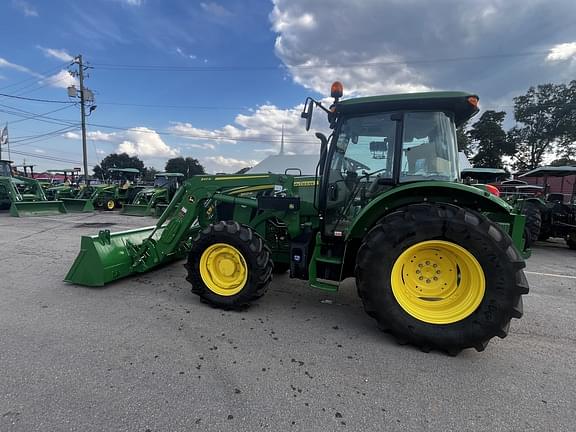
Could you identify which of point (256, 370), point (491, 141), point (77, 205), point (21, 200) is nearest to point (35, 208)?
point (21, 200)

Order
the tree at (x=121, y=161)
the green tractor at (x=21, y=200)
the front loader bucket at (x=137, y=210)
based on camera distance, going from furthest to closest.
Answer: the tree at (x=121, y=161)
the front loader bucket at (x=137, y=210)
the green tractor at (x=21, y=200)

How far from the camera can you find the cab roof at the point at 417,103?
121 inches

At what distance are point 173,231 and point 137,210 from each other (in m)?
11.5

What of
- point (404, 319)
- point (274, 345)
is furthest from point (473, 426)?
point (274, 345)

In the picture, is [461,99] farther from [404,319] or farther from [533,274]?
[533,274]

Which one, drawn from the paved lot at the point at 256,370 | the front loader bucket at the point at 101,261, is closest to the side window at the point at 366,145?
the paved lot at the point at 256,370

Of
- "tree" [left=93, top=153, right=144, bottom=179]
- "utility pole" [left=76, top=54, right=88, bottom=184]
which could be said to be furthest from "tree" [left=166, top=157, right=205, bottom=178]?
"utility pole" [left=76, top=54, right=88, bottom=184]

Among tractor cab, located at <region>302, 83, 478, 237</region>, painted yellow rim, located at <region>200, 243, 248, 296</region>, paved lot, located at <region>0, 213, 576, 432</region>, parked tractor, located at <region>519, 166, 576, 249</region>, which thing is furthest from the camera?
parked tractor, located at <region>519, 166, 576, 249</region>

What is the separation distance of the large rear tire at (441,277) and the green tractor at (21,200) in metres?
14.8

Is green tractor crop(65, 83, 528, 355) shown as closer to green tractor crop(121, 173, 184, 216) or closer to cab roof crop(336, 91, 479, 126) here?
cab roof crop(336, 91, 479, 126)

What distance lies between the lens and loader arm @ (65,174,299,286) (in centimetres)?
418

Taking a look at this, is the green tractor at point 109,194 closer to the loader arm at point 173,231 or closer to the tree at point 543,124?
the loader arm at point 173,231

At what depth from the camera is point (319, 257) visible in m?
3.49

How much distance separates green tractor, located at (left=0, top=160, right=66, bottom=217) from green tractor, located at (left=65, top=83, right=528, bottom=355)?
1118cm
